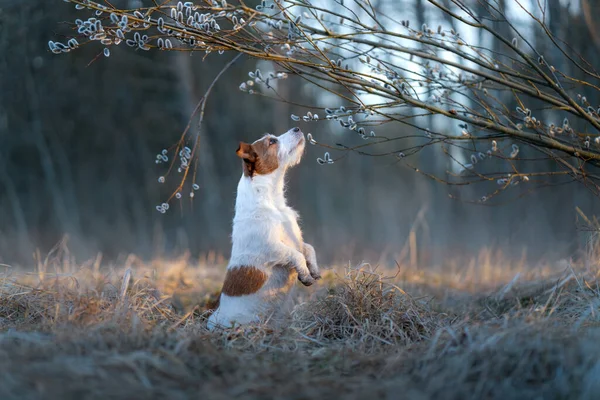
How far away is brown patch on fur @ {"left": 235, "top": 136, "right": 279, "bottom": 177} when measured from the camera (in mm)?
4965

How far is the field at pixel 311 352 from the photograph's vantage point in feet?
7.70

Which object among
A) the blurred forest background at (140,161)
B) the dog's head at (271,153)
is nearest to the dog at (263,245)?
the dog's head at (271,153)

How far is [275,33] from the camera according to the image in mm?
4238

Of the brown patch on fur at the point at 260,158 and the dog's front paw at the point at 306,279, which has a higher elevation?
the brown patch on fur at the point at 260,158

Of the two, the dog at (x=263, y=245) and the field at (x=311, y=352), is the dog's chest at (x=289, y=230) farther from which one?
the field at (x=311, y=352)

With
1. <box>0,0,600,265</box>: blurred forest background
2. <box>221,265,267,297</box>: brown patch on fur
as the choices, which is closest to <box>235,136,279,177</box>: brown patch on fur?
<box>221,265,267,297</box>: brown patch on fur

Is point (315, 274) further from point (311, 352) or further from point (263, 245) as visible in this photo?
point (311, 352)

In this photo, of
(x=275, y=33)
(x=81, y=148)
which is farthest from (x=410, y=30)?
(x=81, y=148)

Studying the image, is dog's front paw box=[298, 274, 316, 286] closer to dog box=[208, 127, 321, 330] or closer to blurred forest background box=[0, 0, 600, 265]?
dog box=[208, 127, 321, 330]

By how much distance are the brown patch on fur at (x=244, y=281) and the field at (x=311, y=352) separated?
0.49 m

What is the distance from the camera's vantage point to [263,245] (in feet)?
15.5

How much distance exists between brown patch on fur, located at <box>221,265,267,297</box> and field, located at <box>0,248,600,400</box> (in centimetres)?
49

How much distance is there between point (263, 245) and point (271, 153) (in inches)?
33.3

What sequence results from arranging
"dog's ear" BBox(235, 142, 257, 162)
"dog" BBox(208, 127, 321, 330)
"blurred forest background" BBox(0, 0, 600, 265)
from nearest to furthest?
"dog" BBox(208, 127, 321, 330) → "dog's ear" BBox(235, 142, 257, 162) → "blurred forest background" BBox(0, 0, 600, 265)
